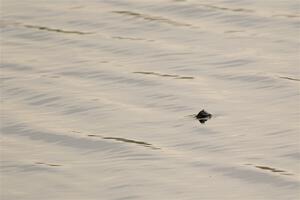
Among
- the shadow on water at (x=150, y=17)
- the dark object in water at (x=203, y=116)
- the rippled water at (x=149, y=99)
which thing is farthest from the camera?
the shadow on water at (x=150, y=17)

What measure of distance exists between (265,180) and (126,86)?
282cm

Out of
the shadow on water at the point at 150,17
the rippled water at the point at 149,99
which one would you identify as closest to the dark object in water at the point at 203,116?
the rippled water at the point at 149,99

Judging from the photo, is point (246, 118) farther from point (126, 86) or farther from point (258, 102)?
point (126, 86)

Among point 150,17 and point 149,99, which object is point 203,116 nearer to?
point 149,99

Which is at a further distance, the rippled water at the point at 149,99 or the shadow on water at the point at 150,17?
the shadow on water at the point at 150,17

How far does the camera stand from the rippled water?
8953mm

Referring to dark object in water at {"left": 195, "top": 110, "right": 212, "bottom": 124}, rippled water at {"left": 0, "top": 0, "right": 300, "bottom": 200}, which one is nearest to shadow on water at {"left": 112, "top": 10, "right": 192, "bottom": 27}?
rippled water at {"left": 0, "top": 0, "right": 300, "bottom": 200}

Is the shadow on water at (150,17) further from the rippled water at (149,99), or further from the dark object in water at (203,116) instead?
the dark object in water at (203,116)

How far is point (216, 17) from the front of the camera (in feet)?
43.0

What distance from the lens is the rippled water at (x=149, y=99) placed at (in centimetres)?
895

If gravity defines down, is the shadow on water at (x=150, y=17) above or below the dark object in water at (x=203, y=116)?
above

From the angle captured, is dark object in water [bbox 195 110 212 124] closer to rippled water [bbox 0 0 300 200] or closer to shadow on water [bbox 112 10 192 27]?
rippled water [bbox 0 0 300 200]

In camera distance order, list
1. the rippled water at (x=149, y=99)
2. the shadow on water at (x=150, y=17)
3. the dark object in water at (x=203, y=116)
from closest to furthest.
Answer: the rippled water at (x=149, y=99), the dark object in water at (x=203, y=116), the shadow on water at (x=150, y=17)

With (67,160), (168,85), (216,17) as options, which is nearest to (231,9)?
(216,17)
